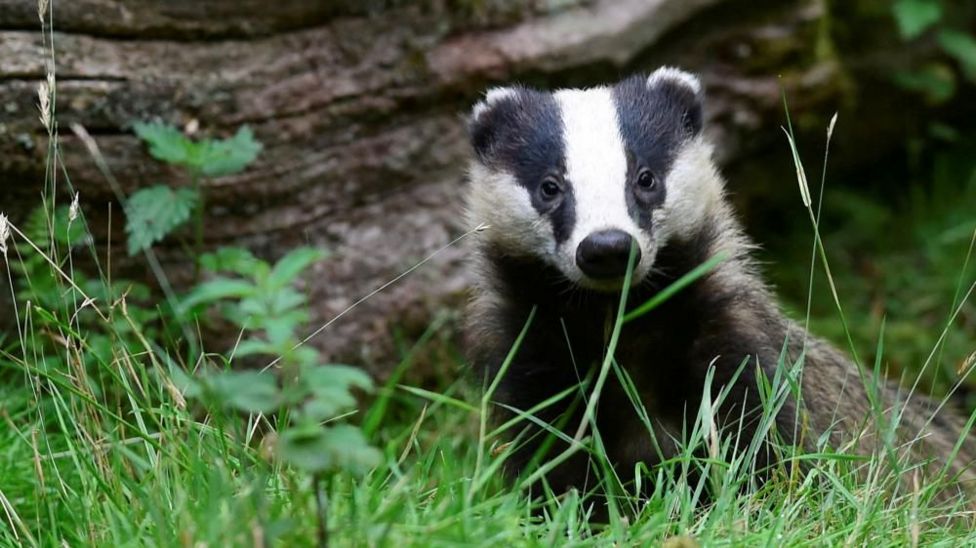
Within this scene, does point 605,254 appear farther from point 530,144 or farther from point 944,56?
point 944,56

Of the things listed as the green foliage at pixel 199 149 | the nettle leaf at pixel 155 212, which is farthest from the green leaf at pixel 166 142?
the nettle leaf at pixel 155 212

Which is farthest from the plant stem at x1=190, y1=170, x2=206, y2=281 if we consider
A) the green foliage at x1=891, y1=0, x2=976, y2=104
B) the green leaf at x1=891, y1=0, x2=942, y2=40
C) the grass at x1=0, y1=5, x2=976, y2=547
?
the green foliage at x1=891, y1=0, x2=976, y2=104

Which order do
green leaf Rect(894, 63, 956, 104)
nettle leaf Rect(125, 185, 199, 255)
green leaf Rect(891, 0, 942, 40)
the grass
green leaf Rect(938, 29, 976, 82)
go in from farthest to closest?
green leaf Rect(894, 63, 956, 104)
green leaf Rect(938, 29, 976, 82)
green leaf Rect(891, 0, 942, 40)
nettle leaf Rect(125, 185, 199, 255)
the grass

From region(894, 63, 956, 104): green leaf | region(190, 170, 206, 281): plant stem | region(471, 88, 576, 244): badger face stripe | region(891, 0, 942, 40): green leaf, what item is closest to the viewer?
region(471, 88, 576, 244): badger face stripe

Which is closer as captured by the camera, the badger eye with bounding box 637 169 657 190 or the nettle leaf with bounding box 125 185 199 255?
the badger eye with bounding box 637 169 657 190

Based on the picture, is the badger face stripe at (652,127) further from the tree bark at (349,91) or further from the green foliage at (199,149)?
the green foliage at (199,149)

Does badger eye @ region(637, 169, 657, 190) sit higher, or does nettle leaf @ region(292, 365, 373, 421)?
nettle leaf @ region(292, 365, 373, 421)

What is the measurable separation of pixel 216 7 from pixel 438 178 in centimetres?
117

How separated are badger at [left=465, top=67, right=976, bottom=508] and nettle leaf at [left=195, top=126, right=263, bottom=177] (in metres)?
0.89

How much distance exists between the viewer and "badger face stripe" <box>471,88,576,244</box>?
3393mm

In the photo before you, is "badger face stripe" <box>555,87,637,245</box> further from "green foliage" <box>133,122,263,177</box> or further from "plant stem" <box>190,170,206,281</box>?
"plant stem" <box>190,170,206,281</box>

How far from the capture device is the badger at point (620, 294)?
3.30 m

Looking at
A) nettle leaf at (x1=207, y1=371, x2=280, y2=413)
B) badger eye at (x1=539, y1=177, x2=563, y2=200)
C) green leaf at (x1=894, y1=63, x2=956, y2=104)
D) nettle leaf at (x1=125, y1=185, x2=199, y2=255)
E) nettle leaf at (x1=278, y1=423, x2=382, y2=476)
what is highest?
nettle leaf at (x1=207, y1=371, x2=280, y2=413)

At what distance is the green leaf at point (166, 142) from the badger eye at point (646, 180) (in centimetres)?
152
